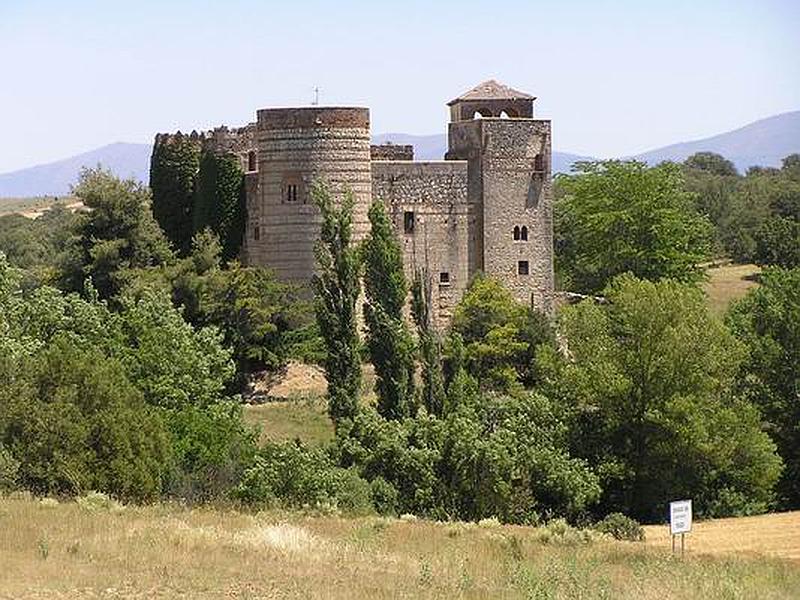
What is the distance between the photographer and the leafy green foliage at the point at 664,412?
38219 mm

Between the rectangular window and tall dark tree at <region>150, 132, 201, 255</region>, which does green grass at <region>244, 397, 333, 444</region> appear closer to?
the rectangular window

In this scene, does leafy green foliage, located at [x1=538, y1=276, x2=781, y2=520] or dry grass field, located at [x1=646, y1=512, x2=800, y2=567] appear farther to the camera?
leafy green foliage, located at [x1=538, y1=276, x2=781, y2=520]

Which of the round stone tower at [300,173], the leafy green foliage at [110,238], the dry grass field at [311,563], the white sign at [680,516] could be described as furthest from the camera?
the round stone tower at [300,173]

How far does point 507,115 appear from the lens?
51.3 m

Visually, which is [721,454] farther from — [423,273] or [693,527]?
[423,273]

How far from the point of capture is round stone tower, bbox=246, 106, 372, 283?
46.4 m

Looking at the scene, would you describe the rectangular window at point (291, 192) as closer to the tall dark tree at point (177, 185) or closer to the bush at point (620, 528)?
the tall dark tree at point (177, 185)

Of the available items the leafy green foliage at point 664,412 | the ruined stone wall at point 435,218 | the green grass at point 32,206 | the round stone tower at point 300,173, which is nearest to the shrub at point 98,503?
the leafy green foliage at point 664,412

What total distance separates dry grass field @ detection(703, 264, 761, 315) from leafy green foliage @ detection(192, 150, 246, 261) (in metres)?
26.6

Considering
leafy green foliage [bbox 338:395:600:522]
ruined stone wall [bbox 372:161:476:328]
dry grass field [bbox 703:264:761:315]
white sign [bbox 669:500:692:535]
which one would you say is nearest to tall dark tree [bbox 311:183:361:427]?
leafy green foliage [bbox 338:395:600:522]

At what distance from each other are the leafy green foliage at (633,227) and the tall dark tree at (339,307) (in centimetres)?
1985

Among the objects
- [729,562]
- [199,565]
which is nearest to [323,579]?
[199,565]

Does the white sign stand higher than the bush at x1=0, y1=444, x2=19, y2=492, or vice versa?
the bush at x1=0, y1=444, x2=19, y2=492

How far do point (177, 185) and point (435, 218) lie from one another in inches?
315
